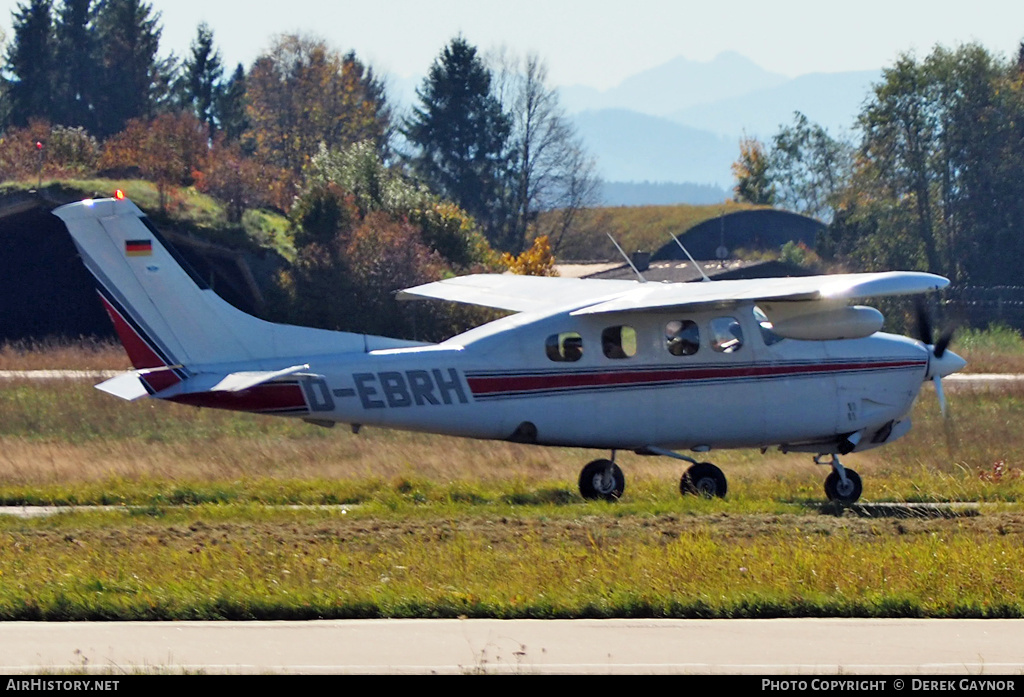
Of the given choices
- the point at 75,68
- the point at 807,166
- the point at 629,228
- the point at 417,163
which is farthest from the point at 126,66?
the point at 807,166

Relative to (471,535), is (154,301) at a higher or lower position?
higher

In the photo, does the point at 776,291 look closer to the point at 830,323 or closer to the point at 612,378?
the point at 830,323

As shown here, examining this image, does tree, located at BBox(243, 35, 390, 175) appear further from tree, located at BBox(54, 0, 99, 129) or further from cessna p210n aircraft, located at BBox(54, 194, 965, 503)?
cessna p210n aircraft, located at BBox(54, 194, 965, 503)

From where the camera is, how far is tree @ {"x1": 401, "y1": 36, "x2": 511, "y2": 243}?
79.3 metres

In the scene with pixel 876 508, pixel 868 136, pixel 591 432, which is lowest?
pixel 876 508

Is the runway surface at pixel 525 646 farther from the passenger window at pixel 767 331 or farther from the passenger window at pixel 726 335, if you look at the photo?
the passenger window at pixel 767 331

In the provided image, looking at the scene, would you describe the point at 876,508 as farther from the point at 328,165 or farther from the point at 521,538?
the point at 328,165

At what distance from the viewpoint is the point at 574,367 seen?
15.7m

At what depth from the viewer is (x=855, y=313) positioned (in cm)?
1573

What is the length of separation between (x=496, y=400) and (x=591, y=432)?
124 cm

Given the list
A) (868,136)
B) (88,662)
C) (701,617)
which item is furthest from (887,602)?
(868,136)

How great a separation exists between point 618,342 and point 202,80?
90.2 m

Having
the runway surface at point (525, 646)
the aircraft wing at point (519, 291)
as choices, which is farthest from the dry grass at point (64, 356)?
the runway surface at point (525, 646)

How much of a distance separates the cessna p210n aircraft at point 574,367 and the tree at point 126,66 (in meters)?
79.4
